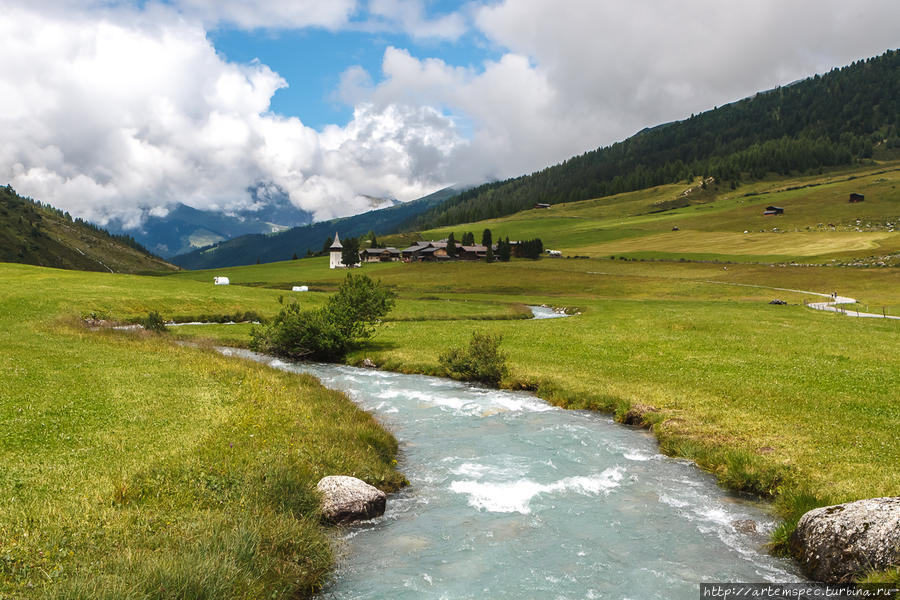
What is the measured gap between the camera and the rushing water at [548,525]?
1152 centimetres

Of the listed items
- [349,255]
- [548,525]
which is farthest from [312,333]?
[349,255]

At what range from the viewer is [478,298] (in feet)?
322

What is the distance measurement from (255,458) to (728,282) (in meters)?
110

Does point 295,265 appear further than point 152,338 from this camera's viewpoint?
Yes

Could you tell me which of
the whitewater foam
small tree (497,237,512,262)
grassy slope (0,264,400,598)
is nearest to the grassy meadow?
grassy slope (0,264,400,598)

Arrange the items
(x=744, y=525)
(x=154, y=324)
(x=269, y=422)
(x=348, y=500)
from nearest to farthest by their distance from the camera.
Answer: (x=744, y=525) < (x=348, y=500) < (x=269, y=422) < (x=154, y=324)

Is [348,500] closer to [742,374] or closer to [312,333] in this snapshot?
[742,374]

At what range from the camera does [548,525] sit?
46.1 ft

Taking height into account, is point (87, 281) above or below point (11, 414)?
above

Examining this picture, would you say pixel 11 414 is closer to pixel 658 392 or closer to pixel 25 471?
pixel 25 471

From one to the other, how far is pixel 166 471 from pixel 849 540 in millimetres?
16024

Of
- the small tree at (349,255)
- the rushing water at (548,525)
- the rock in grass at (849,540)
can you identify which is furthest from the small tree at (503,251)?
the rock in grass at (849,540)

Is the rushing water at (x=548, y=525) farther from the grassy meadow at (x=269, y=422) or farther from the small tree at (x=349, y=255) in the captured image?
the small tree at (x=349, y=255)

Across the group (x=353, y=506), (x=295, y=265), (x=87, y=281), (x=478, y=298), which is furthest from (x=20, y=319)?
(x=295, y=265)
